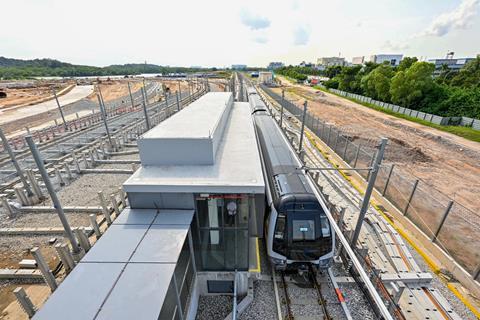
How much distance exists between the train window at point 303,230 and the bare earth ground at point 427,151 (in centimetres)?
1344

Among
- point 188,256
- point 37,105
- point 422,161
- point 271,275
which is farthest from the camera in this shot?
point 37,105

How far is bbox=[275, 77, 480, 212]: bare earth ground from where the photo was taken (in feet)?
54.6

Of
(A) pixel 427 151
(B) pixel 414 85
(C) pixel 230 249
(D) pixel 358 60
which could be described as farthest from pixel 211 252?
(D) pixel 358 60

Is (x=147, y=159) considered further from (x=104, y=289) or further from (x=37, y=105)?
(x=37, y=105)

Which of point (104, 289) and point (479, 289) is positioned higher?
point (104, 289)

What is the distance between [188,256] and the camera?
6.69 meters

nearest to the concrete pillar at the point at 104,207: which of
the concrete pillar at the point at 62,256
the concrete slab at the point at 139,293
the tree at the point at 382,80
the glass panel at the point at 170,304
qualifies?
the concrete pillar at the point at 62,256

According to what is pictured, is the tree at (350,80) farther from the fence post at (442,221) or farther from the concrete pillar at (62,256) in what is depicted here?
the concrete pillar at (62,256)

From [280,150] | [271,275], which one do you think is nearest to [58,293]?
[271,275]

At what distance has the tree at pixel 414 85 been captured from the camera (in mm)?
36000

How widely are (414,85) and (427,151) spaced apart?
65.7ft

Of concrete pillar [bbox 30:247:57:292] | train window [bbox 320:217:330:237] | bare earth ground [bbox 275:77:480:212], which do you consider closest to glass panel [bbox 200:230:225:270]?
train window [bbox 320:217:330:237]

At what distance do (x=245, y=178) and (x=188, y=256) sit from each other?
2.91 meters

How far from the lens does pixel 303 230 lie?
750 cm
